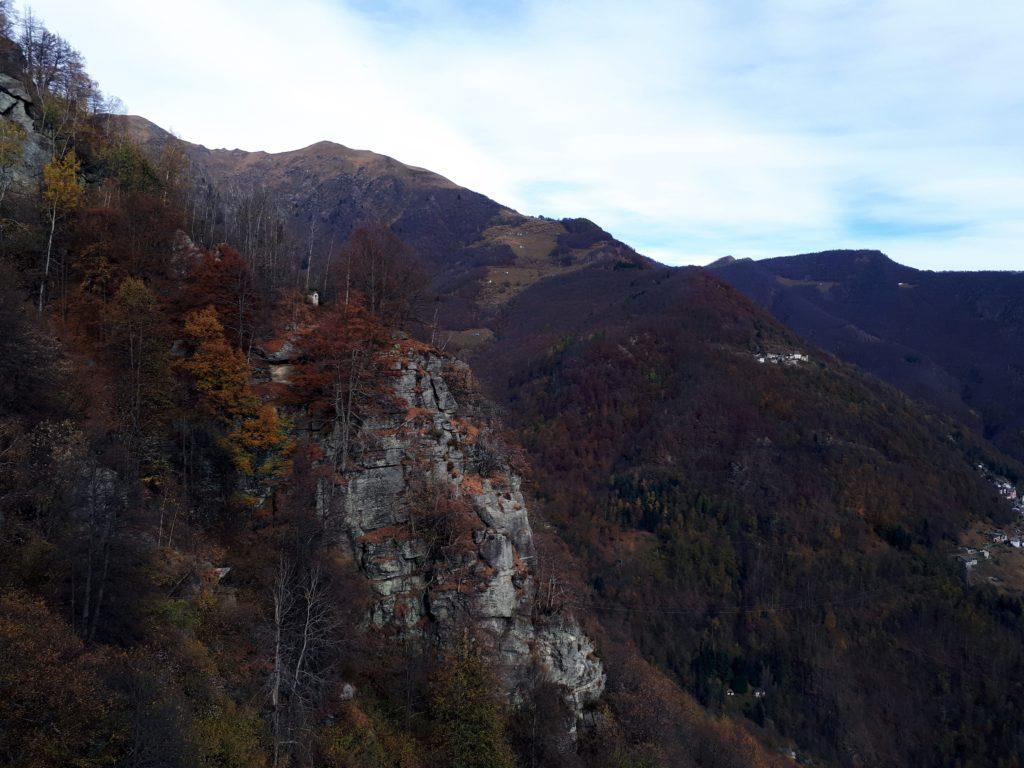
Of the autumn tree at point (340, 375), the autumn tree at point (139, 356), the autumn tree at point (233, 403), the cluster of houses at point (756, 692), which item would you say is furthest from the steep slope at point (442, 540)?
the cluster of houses at point (756, 692)

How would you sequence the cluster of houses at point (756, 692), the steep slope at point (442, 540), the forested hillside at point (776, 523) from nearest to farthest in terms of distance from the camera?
the steep slope at point (442, 540) < the forested hillside at point (776, 523) < the cluster of houses at point (756, 692)

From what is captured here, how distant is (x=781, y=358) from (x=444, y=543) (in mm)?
139654

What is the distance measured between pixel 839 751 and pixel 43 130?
4268 inches

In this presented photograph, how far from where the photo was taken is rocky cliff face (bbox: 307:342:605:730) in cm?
3247

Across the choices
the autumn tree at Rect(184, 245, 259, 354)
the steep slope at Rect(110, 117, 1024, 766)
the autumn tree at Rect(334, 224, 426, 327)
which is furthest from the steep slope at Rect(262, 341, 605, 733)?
the autumn tree at Rect(334, 224, 426, 327)

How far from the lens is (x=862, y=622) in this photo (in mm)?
95500

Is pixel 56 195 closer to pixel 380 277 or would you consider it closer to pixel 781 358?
pixel 380 277

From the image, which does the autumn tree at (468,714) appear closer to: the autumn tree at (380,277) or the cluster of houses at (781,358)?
the autumn tree at (380,277)

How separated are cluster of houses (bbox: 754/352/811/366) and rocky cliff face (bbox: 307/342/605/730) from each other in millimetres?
129412

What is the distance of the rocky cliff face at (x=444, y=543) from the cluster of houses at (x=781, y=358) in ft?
425

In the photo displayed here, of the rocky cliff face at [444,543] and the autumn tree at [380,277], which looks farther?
the autumn tree at [380,277]

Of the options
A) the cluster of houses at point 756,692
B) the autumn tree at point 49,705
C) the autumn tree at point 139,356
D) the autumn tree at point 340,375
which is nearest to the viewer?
the autumn tree at point 49,705

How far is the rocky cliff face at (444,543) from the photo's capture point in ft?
107

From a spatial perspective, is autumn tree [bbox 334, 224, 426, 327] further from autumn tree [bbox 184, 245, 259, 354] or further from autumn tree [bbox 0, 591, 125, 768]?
autumn tree [bbox 0, 591, 125, 768]
